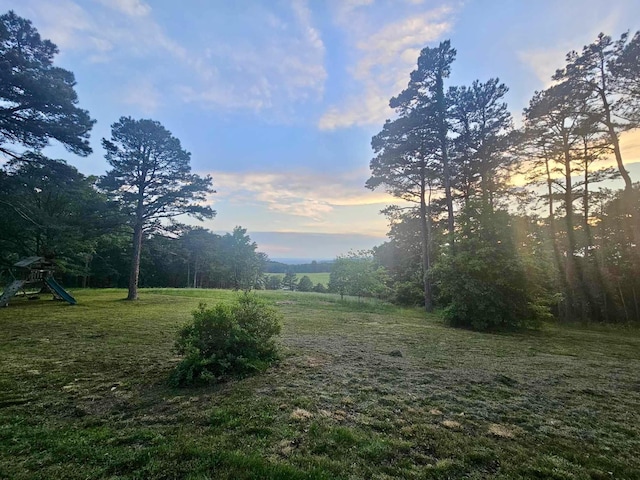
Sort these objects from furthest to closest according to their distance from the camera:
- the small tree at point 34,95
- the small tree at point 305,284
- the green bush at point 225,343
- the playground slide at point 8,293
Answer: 1. the small tree at point 305,284
2. the playground slide at point 8,293
3. the small tree at point 34,95
4. the green bush at point 225,343

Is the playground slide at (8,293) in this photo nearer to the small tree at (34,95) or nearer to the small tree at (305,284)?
the small tree at (34,95)

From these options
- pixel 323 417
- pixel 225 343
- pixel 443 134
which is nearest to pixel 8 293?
pixel 225 343

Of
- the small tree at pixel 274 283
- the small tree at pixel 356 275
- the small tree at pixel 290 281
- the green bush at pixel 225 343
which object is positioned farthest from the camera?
the small tree at pixel 274 283

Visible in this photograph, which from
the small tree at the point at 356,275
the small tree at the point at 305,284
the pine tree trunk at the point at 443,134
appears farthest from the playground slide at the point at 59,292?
the small tree at the point at 305,284

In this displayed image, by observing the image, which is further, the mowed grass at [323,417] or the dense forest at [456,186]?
the dense forest at [456,186]

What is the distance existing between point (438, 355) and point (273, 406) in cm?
403

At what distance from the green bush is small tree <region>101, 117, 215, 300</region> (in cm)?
1348

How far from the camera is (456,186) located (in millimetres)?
16016

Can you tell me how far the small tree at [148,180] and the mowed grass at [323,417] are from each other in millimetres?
11571

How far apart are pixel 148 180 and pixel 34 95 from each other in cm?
754

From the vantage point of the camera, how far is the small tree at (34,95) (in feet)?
28.7

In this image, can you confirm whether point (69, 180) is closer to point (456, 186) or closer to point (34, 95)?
point (34, 95)

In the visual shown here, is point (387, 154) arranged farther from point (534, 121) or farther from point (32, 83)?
point (32, 83)

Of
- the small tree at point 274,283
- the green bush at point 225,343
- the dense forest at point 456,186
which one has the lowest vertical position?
the small tree at point 274,283
